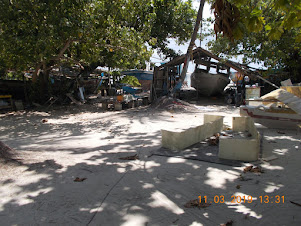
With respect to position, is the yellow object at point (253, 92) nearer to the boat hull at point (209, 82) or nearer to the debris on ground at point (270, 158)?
the boat hull at point (209, 82)

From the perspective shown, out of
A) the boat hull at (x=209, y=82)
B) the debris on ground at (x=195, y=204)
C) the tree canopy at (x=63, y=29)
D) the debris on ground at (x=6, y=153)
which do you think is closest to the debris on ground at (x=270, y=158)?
the debris on ground at (x=195, y=204)

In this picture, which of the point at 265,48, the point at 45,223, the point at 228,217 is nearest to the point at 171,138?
the point at 228,217

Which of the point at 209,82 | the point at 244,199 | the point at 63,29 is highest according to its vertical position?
the point at 63,29

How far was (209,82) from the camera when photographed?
17.8m

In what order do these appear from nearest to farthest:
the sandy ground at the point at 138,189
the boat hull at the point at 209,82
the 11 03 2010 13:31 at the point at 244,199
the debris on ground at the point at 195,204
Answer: the sandy ground at the point at 138,189 < the debris on ground at the point at 195,204 < the 11 03 2010 13:31 at the point at 244,199 < the boat hull at the point at 209,82

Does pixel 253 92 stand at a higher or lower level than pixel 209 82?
lower

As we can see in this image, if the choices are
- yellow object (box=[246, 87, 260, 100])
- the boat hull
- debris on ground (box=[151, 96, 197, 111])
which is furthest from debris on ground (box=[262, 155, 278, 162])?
the boat hull

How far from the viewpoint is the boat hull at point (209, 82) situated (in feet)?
57.3

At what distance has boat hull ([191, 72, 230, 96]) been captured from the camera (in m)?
17.5

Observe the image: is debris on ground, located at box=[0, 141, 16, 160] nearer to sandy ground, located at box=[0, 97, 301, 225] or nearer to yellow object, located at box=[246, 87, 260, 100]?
sandy ground, located at box=[0, 97, 301, 225]

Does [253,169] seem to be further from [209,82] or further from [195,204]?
[209,82]

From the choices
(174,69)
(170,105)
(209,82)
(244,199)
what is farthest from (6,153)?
(209,82)

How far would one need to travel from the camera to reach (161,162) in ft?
14.5

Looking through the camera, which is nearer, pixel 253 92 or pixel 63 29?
pixel 63 29
